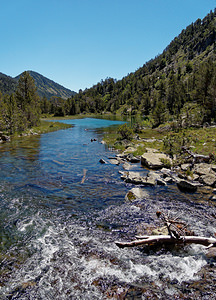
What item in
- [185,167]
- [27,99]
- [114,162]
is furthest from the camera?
[27,99]

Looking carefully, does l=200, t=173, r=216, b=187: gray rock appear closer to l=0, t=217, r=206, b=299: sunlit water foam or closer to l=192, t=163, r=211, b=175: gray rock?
l=192, t=163, r=211, b=175: gray rock

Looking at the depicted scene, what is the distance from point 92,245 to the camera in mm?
8070

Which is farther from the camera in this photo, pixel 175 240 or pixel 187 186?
pixel 187 186

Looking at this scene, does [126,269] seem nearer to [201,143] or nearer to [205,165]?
[205,165]

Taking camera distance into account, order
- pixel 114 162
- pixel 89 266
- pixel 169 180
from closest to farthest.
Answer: pixel 89 266, pixel 169 180, pixel 114 162

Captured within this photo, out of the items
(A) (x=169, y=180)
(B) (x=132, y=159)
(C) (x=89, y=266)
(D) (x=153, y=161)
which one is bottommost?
(C) (x=89, y=266)

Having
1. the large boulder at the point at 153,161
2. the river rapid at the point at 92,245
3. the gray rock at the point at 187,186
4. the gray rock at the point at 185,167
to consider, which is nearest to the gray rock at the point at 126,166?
the large boulder at the point at 153,161

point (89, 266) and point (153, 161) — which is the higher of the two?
point (153, 161)

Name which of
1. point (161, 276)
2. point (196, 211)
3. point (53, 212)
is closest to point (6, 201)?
point (53, 212)

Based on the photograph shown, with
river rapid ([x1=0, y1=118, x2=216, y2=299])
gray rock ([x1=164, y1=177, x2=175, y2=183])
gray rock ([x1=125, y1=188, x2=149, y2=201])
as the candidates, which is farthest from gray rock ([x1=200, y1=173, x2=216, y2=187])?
gray rock ([x1=125, y1=188, x2=149, y2=201])

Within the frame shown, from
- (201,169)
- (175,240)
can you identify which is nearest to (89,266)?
(175,240)

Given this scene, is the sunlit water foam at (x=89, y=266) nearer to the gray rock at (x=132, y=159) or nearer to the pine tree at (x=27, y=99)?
the gray rock at (x=132, y=159)

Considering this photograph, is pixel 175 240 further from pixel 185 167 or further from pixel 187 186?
pixel 185 167

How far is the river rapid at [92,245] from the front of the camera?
5977mm
